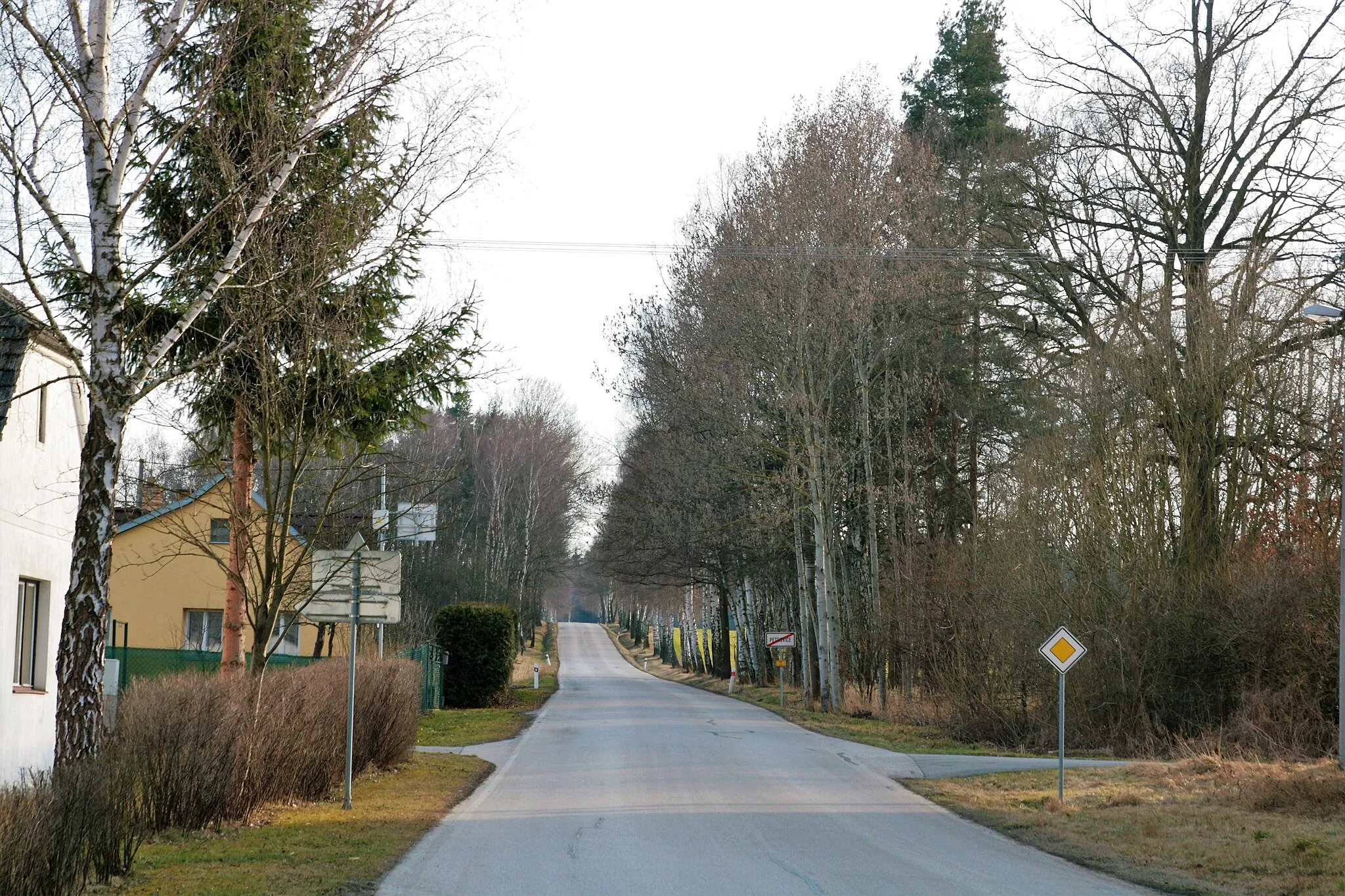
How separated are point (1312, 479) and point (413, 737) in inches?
637

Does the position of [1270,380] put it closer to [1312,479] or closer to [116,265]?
[1312,479]

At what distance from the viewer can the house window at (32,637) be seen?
17.9 m

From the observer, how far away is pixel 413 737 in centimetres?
1934

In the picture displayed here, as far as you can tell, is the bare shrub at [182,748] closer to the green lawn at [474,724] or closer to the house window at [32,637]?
the house window at [32,637]

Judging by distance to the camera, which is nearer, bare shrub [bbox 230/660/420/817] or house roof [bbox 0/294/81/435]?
bare shrub [bbox 230/660/420/817]

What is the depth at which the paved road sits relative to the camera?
10.5 m

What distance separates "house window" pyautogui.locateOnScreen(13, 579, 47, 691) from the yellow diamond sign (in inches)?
558

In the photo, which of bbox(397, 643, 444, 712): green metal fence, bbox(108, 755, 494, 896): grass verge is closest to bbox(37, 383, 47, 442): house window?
bbox(108, 755, 494, 896): grass verge

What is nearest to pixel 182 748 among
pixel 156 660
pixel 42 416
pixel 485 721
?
pixel 42 416

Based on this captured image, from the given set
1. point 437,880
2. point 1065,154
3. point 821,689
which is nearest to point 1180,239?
point 1065,154

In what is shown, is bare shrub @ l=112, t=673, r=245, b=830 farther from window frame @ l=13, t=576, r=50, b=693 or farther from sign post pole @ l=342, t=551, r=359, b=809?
window frame @ l=13, t=576, r=50, b=693

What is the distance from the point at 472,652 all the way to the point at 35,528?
18290mm

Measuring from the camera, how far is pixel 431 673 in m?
33.2

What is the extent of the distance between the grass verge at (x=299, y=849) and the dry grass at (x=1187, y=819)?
21.7ft
